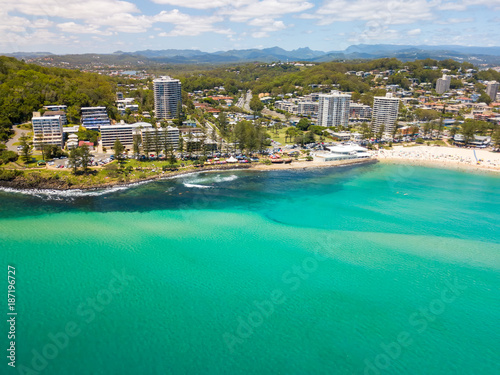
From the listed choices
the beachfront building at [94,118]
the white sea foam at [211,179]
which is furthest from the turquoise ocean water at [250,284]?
the beachfront building at [94,118]

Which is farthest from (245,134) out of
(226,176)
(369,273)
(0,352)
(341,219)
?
(0,352)

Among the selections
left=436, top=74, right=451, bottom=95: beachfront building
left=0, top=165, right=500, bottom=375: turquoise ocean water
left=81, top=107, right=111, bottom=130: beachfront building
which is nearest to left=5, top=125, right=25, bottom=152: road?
left=81, top=107, right=111, bottom=130: beachfront building

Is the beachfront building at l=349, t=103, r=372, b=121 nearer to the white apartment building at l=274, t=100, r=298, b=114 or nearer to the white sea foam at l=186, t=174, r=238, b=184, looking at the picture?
the white apartment building at l=274, t=100, r=298, b=114

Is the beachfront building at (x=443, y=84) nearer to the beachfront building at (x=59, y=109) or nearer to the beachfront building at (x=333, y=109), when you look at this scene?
the beachfront building at (x=333, y=109)

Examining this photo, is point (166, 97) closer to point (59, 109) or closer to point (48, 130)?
point (59, 109)

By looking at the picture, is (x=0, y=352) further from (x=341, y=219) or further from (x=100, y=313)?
(x=341, y=219)
